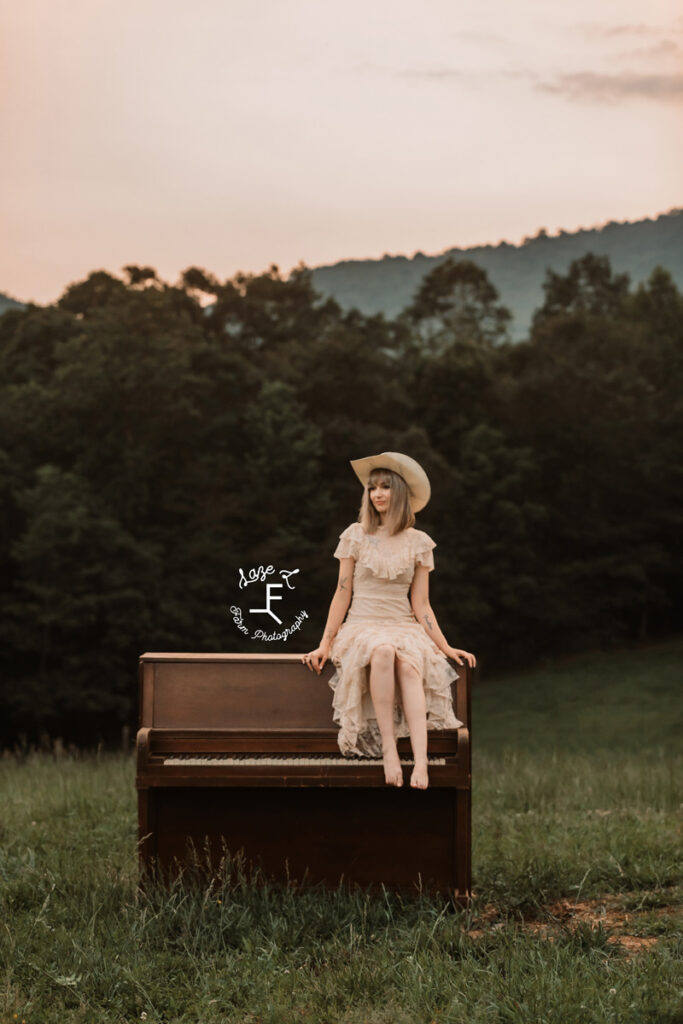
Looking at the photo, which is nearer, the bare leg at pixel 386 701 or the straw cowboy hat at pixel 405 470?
the bare leg at pixel 386 701

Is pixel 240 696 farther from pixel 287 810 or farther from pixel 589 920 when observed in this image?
pixel 589 920

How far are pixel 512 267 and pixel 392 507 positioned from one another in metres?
54.3

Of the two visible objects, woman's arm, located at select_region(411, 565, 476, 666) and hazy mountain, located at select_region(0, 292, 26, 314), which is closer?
woman's arm, located at select_region(411, 565, 476, 666)

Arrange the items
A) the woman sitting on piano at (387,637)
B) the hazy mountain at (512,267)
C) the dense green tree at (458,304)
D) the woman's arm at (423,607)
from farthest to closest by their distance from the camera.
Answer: the hazy mountain at (512,267) < the dense green tree at (458,304) < the woman's arm at (423,607) < the woman sitting on piano at (387,637)

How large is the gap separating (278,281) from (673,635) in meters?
18.5

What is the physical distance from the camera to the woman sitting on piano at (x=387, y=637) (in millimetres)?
5246

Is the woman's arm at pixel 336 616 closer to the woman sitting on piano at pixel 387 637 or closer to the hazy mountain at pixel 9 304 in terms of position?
the woman sitting on piano at pixel 387 637

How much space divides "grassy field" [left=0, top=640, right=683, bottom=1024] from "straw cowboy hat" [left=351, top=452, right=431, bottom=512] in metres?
1.98

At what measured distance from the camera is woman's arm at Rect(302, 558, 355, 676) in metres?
5.51

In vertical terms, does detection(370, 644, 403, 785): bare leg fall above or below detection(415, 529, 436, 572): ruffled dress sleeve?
below

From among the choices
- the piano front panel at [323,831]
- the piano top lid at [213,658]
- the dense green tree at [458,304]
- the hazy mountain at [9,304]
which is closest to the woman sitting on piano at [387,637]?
the piano top lid at [213,658]

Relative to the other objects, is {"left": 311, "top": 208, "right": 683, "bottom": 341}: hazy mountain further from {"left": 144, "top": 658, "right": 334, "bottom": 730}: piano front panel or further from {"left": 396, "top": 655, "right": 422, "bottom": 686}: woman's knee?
A: {"left": 396, "top": 655, "right": 422, "bottom": 686}: woman's knee

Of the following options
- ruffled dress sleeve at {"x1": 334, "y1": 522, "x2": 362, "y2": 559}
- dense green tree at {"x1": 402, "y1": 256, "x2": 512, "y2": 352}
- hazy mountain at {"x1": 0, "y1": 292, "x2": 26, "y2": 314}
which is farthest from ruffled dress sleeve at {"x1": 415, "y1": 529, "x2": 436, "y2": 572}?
dense green tree at {"x1": 402, "y1": 256, "x2": 512, "y2": 352}

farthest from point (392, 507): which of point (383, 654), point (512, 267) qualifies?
point (512, 267)
